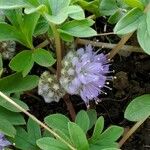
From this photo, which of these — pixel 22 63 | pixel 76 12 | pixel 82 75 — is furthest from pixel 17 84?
pixel 76 12

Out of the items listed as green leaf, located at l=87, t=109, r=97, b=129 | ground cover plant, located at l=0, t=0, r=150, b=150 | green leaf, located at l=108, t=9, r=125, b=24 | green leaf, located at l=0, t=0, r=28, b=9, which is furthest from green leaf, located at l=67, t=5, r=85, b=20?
green leaf, located at l=87, t=109, r=97, b=129

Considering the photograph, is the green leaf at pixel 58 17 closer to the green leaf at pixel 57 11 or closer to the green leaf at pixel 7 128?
the green leaf at pixel 57 11

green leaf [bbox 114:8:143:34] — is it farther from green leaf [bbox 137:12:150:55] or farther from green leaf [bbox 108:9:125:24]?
green leaf [bbox 108:9:125:24]

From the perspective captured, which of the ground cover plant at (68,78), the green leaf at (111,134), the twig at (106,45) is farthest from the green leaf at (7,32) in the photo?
the green leaf at (111,134)

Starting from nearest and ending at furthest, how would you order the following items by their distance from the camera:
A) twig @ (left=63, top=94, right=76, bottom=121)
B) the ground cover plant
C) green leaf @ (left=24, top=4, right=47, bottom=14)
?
green leaf @ (left=24, top=4, right=47, bottom=14), the ground cover plant, twig @ (left=63, top=94, right=76, bottom=121)

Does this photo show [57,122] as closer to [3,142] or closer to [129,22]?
[3,142]

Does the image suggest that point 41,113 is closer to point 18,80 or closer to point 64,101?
point 64,101
